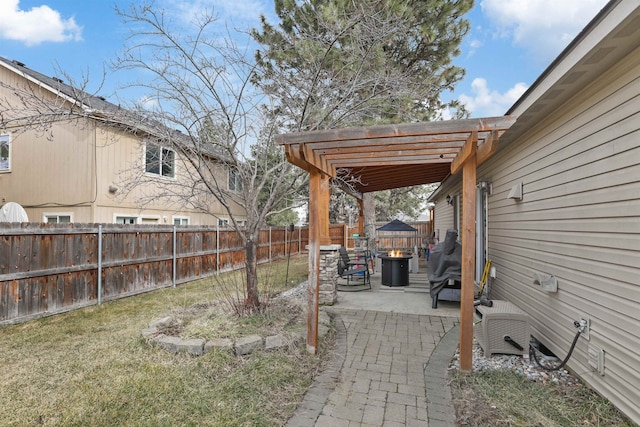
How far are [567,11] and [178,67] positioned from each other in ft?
25.3

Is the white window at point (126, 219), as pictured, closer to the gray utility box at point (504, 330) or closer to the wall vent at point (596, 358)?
the gray utility box at point (504, 330)

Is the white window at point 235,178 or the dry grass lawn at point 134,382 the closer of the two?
the dry grass lawn at point 134,382

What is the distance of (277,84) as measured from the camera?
17.0 feet

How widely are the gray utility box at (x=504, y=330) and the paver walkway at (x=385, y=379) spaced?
45 cm

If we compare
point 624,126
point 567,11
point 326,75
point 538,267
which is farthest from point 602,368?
point 567,11

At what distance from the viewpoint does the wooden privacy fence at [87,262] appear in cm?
478

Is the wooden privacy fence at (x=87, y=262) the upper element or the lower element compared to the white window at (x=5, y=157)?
lower

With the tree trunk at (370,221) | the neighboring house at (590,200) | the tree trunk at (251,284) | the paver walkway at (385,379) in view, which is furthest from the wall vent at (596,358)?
the tree trunk at (370,221)

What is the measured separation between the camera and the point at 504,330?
132 inches

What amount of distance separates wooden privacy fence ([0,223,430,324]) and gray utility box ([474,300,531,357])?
6.32 metres

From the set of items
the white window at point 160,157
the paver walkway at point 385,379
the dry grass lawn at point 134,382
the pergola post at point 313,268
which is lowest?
the paver walkway at point 385,379

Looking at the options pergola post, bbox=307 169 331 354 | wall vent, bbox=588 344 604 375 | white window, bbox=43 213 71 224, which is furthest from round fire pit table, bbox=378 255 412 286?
white window, bbox=43 213 71 224

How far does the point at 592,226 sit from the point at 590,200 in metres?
0.23

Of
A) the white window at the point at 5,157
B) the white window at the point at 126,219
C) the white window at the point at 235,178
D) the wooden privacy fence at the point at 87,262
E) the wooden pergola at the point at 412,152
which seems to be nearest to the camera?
the wooden pergola at the point at 412,152
